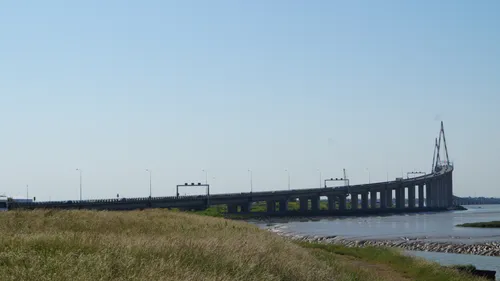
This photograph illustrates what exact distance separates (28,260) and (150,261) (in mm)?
2999

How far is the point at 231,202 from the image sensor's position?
543 ft

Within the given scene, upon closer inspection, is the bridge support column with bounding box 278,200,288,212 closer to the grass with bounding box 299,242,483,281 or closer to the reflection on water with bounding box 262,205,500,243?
the reflection on water with bounding box 262,205,500,243

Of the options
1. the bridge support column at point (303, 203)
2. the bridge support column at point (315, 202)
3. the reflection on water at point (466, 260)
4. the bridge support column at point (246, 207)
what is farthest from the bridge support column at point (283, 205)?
the reflection on water at point (466, 260)

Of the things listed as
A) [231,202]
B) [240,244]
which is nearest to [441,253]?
[240,244]

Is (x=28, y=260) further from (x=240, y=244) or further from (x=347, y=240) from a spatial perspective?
(x=347, y=240)

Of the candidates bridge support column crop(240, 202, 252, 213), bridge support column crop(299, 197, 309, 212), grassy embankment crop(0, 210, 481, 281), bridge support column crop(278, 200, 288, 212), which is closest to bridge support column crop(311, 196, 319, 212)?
bridge support column crop(299, 197, 309, 212)

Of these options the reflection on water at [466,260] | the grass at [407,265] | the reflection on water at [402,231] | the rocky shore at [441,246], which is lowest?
the reflection on water at [402,231]

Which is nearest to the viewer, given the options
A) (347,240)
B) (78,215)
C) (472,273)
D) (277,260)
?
(277,260)

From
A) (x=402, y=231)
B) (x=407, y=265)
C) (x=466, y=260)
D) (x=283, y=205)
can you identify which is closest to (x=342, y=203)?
(x=283, y=205)

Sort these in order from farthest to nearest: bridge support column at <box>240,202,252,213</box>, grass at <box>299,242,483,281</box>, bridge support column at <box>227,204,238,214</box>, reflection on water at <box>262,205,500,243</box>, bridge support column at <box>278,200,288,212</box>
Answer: bridge support column at <box>278,200,288,212</box> < bridge support column at <box>227,204,238,214</box> < bridge support column at <box>240,202,252,213</box> < reflection on water at <box>262,205,500,243</box> < grass at <box>299,242,483,281</box>

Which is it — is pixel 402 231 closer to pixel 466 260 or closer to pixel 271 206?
pixel 466 260

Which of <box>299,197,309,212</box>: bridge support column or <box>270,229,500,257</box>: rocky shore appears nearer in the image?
<box>270,229,500,257</box>: rocky shore

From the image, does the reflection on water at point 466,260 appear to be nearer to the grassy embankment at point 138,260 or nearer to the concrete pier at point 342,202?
the grassy embankment at point 138,260

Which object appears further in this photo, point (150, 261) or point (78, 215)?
point (78, 215)
